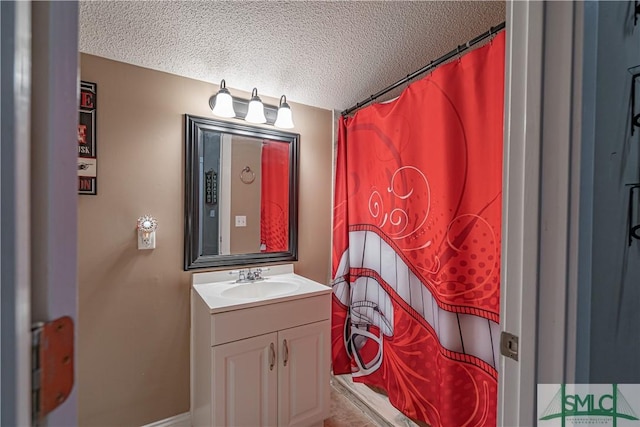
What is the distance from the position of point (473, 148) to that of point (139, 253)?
177cm

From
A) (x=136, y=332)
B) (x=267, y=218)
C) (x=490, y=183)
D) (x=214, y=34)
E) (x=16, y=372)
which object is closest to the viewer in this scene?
(x=16, y=372)

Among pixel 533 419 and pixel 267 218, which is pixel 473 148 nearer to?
pixel 533 419

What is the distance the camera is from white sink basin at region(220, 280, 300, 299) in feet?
5.94

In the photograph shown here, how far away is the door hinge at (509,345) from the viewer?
67cm

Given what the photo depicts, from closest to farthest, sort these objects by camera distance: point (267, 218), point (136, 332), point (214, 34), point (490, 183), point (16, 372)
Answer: point (16, 372)
point (490, 183)
point (214, 34)
point (136, 332)
point (267, 218)

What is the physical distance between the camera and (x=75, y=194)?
373mm

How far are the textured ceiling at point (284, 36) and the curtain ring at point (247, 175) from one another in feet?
1.76

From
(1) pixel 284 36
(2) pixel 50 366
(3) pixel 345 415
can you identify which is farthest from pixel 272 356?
(1) pixel 284 36

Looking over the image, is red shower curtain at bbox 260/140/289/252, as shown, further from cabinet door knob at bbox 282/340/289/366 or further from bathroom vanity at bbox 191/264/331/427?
cabinet door knob at bbox 282/340/289/366

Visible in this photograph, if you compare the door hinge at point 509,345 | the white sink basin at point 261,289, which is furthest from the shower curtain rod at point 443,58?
the white sink basin at point 261,289

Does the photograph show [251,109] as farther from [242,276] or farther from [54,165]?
[54,165]

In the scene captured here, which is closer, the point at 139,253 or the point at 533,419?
the point at 533,419

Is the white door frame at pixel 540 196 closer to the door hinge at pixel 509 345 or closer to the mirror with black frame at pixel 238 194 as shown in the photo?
the door hinge at pixel 509 345

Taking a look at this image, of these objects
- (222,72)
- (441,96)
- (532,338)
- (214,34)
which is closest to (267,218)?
(222,72)
